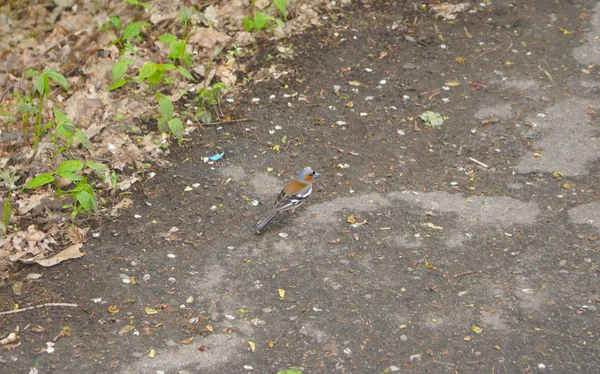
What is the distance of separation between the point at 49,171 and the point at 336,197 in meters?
A: 2.17

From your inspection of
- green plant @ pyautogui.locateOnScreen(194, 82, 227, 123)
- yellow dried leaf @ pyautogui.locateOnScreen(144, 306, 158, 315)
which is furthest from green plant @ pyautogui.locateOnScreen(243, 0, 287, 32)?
yellow dried leaf @ pyautogui.locateOnScreen(144, 306, 158, 315)

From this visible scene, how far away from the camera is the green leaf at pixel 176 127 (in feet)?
18.0

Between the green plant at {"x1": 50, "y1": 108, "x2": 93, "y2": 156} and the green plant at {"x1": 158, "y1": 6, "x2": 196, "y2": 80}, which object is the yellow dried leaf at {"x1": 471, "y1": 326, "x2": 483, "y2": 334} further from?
the green plant at {"x1": 158, "y1": 6, "x2": 196, "y2": 80}

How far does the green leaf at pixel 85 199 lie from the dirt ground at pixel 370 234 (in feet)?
0.53

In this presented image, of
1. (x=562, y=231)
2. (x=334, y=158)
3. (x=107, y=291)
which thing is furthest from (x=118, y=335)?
(x=562, y=231)

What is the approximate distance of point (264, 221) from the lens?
4.71 m

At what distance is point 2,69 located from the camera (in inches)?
266

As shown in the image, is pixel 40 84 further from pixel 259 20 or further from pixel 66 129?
pixel 259 20

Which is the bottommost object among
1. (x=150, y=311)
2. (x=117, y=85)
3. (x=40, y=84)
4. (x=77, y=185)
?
(x=150, y=311)

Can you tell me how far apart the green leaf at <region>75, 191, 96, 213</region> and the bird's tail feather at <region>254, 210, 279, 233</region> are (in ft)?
3.76

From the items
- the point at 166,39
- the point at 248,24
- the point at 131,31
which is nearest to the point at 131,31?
the point at 131,31

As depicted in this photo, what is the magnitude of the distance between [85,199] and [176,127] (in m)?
1.10

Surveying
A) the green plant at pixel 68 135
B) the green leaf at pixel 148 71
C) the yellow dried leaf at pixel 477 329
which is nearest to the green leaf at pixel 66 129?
the green plant at pixel 68 135

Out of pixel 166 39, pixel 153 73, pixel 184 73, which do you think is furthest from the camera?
pixel 166 39
